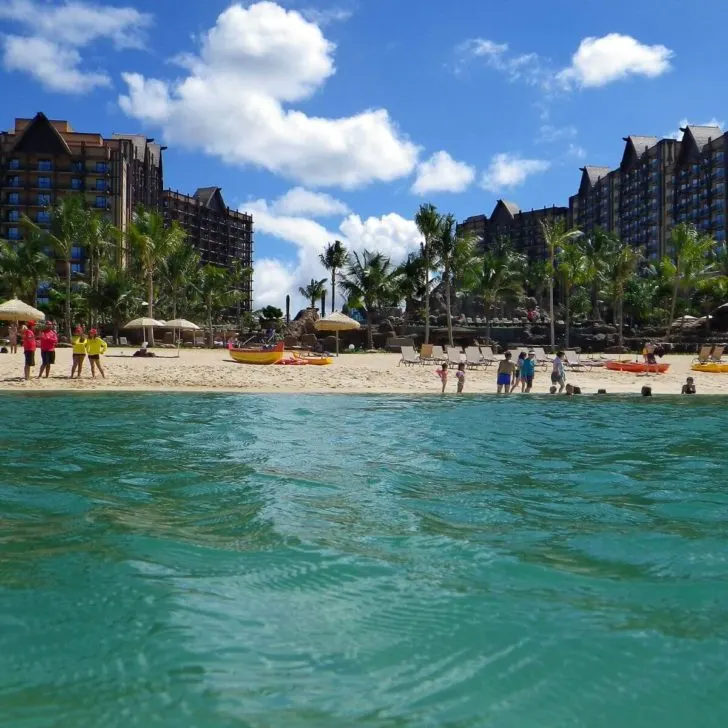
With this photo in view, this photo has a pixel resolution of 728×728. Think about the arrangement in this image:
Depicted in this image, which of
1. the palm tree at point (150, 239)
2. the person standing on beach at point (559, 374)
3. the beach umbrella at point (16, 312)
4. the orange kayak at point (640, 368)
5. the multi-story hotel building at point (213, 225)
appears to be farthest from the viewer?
the multi-story hotel building at point (213, 225)

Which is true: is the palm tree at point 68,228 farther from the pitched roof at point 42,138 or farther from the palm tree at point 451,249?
the pitched roof at point 42,138

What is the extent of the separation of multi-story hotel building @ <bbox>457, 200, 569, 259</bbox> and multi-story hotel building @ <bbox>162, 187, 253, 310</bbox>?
1391 inches

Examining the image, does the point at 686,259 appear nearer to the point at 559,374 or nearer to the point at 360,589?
the point at 559,374

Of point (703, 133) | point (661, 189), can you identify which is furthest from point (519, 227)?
point (703, 133)

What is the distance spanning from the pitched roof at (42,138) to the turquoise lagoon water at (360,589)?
7803 centimetres

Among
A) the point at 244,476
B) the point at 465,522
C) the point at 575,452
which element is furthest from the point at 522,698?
the point at 575,452

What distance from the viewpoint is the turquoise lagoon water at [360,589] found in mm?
3301

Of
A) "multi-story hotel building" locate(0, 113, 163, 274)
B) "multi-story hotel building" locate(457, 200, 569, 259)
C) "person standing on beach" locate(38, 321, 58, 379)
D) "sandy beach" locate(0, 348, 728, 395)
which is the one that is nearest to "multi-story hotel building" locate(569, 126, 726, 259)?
"multi-story hotel building" locate(457, 200, 569, 259)

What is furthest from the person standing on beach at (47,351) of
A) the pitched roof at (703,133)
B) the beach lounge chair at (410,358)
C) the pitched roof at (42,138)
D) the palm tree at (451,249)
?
the pitched roof at (703,133)

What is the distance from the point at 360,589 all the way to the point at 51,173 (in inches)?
3294

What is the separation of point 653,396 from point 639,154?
89113mm

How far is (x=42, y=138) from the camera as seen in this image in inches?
3098

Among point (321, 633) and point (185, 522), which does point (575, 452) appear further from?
point (321, 633)

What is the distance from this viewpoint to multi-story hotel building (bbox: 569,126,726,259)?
282 ft
